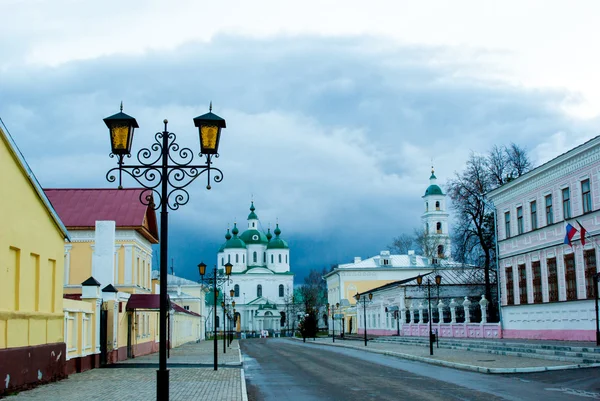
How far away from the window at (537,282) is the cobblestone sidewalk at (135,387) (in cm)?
1833

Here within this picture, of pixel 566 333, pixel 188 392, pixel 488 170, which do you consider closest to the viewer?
pixel 188 392

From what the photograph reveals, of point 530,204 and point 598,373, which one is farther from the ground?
point 530,204

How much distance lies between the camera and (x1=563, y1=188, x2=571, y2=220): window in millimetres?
33438

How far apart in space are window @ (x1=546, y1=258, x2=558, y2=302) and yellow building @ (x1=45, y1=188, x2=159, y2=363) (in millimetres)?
19347

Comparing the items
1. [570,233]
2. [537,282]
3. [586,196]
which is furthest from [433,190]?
[570,233]

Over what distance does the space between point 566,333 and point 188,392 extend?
21287 millimetres

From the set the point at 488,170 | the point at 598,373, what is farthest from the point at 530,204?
the point at 598,373

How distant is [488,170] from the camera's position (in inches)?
2051

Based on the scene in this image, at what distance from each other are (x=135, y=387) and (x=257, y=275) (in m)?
124

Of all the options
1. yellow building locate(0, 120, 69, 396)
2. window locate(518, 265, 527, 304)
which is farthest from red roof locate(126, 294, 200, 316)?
window locate(518, 265, 527, 304)

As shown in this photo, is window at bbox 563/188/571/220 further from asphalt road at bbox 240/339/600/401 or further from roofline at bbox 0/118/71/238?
roofline at bbox 0/118/71/238

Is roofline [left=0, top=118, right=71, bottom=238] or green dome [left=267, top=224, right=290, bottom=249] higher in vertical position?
green dome [left=267, top=224, right=290, bottom=249]

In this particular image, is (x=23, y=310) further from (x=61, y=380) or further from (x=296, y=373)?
(x=296, y=373)

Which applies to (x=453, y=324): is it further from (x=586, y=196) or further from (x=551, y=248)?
(x=586, y=196)
